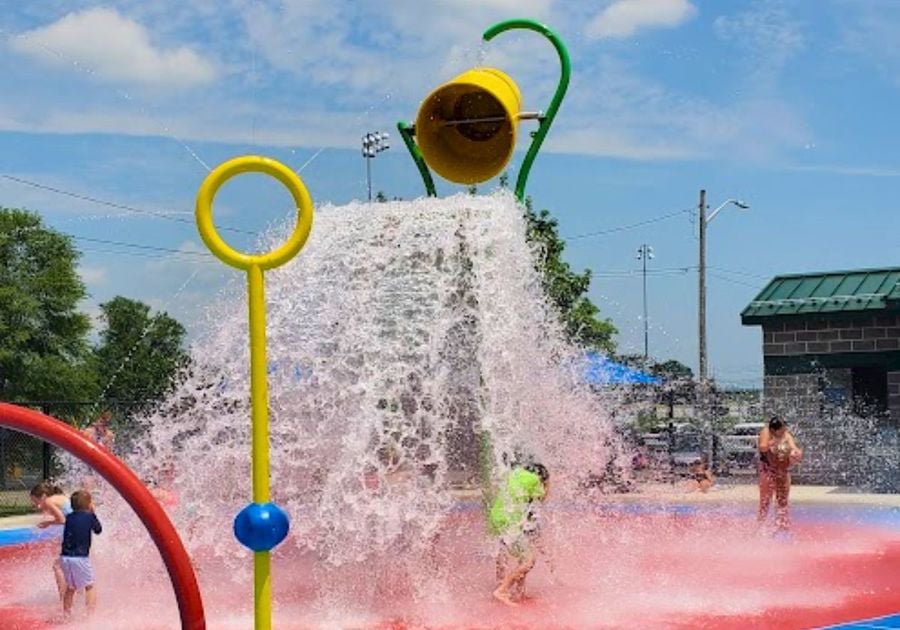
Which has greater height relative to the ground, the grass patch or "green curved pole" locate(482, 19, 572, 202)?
"green curved pole" locate(482, 19, 572, 202)

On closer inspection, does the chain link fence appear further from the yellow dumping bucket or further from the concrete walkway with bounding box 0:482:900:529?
the yellow dumping bucket

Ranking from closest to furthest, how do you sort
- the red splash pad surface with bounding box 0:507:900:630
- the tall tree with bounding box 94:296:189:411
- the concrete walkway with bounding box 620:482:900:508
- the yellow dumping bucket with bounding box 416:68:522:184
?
the red splash pad surface with bounding box 0:507:900:630 → the yellow dumping bucket with bounding box 416:68:522:184 → the concrete walkway with bounding box 620:482:900:508 → the tall tree with bounding box 94:296:189:411

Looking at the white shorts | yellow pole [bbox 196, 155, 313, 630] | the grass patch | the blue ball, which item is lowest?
the grass patch

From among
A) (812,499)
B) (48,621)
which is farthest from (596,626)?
(812,499)

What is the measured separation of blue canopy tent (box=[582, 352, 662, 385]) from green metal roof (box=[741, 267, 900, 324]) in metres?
2.19

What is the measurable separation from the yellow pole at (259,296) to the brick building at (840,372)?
1546 centimetres

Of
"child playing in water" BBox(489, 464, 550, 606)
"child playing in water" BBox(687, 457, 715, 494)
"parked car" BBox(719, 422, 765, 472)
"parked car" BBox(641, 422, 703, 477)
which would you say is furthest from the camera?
"parked car" BBox(719, 422, 765, 472)

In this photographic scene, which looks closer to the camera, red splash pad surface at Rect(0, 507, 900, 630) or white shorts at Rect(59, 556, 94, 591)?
red splash pad surface at Rect(0, 507, 900, 630)

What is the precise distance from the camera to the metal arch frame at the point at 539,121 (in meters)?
8.36

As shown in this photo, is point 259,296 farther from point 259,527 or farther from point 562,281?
point 562,281

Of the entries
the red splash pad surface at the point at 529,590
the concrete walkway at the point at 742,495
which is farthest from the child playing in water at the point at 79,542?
the concrete walkway at the point at 742,495

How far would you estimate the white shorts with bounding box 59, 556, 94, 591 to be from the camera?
23.4ft

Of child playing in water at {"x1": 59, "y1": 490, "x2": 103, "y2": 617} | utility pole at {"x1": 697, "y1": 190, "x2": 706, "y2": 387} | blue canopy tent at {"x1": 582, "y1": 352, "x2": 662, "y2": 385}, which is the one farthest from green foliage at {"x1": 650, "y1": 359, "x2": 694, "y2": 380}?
child playing in water at {"x1": 59, "y1": 490, "x2": 103, "y2": 617}

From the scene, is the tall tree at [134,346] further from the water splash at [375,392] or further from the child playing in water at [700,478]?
the water splash at [375,392]
